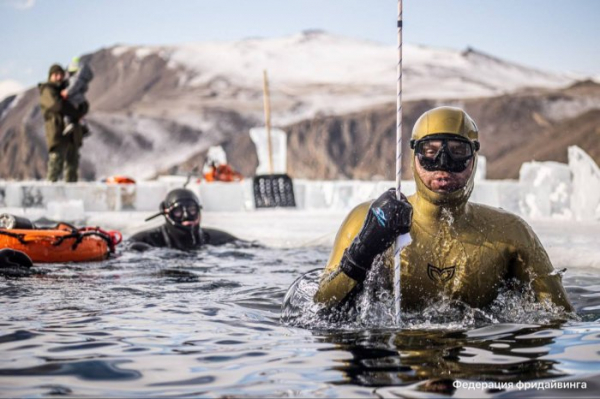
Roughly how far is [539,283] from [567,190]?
33.8 ft

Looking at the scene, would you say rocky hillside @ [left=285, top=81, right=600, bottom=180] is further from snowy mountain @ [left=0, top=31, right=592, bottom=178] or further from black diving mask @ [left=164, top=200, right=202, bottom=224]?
black diving mask @ [left=164, top=200, right=202, bottom=224]

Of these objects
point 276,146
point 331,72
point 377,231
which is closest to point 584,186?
point 276,146

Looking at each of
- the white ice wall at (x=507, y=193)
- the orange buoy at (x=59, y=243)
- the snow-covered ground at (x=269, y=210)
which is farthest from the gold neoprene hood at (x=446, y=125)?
the white ice wall at (x=507, y=193)

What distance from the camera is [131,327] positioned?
489cm

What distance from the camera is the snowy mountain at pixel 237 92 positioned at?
61.2 meters

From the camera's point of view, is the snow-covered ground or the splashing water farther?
the snow-covered ground

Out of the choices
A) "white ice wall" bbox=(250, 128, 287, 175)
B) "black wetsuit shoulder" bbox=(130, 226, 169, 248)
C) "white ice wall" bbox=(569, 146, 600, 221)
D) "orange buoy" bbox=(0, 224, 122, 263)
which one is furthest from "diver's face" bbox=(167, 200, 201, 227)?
"white ice wall" bbox=(250, 128, 287, 175)

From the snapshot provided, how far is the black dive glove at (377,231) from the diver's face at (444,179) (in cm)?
34

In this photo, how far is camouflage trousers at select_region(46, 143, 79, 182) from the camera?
15.2 m

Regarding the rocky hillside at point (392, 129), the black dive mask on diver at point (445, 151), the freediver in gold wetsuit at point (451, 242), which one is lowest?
the freediver in gold wetsuit at point (451, 242)

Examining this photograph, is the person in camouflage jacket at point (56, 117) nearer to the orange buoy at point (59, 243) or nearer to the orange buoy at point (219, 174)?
the orange buoy at point (219, 174)

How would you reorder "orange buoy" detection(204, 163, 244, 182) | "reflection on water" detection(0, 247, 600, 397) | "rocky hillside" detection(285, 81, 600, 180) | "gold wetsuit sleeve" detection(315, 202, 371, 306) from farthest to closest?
"rocky hillside" detection(285, 81, 600, 180) → "orange buoy" detection(204, 163, 244, 182) → "gold wetsuit sleeve" detection(315, 202, 371, 306) → "reflection on water" detection(0, 247, 600, 397)

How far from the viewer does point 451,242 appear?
4949 mm

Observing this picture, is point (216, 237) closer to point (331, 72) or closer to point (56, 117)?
point (56, 117)
